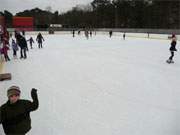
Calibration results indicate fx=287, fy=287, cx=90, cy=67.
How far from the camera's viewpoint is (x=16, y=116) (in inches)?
115

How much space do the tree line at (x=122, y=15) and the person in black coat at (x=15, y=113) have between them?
3677 centimetres

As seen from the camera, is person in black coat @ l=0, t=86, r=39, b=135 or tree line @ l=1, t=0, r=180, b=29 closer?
person in black coat @ l=0, t=86, r=39, b=135

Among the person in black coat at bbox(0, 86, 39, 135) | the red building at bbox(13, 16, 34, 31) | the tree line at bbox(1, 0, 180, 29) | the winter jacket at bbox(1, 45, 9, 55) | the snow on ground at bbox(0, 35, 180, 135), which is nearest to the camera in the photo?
the person in black coat at bbox(0, 86, 39, 135)

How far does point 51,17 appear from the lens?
72875 mm

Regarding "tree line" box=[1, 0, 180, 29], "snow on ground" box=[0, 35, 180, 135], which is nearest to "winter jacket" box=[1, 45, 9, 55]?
"snow on ground" box=[0, 35, 180, 135]

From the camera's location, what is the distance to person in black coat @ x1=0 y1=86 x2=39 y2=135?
2.87 metres

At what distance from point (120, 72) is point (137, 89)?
2462 millimetres

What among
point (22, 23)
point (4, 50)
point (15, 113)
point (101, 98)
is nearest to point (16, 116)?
point (15, 113)

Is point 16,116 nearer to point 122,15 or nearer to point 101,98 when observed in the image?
point 101,98

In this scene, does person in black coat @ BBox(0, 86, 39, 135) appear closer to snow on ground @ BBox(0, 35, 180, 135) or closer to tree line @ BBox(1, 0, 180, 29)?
snow on ground @ BBox(0, 35, 180, 135)

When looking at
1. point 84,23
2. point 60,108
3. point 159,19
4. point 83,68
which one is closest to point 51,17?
point 84,23

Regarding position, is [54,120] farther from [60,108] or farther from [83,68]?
[83,68]

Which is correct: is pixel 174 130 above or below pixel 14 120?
below

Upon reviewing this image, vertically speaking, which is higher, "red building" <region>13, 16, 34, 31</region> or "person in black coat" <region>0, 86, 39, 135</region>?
"red building" <region>13, 16, 34, 31</region>
